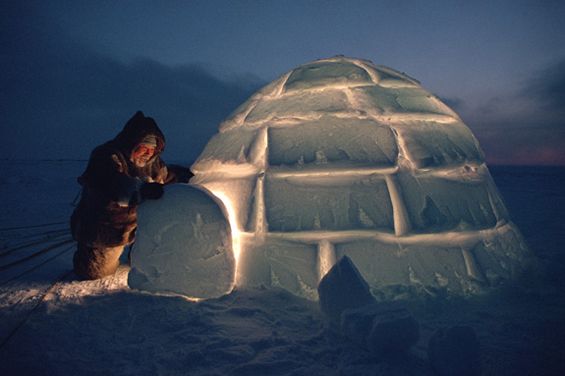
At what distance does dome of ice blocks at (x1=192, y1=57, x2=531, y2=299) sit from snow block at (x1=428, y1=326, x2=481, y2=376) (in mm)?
855

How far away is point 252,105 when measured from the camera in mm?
3896

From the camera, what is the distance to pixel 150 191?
111 inches

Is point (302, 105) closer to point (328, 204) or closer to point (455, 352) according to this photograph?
point (328, 204)

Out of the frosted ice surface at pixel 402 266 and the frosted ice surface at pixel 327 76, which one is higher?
the frosted ice surface at pixel 327 76

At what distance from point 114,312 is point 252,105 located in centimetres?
257

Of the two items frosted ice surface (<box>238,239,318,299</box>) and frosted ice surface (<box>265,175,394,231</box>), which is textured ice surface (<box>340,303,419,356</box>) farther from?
frosted ice surface (<box>265,175,394,231</box>)

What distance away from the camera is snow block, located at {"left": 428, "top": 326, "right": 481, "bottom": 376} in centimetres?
181

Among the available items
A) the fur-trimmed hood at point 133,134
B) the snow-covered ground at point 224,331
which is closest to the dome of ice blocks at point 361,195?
the snow-covered ground at point 224,331

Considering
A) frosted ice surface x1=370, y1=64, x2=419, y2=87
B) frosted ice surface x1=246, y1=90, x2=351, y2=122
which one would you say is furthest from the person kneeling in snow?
frosted ice surface x1=370, y1=64, x2=419, y2=87

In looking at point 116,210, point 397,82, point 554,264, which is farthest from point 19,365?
point 554,264

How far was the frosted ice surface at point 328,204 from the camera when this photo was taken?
289 centimetres

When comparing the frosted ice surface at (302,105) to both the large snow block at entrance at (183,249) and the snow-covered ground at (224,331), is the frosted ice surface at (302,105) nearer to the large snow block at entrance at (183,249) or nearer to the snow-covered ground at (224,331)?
the large snow block at entrance at (183,249)

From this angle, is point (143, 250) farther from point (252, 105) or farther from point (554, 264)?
point (554, 264)

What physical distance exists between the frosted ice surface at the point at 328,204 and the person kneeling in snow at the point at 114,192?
1079 millimetres
